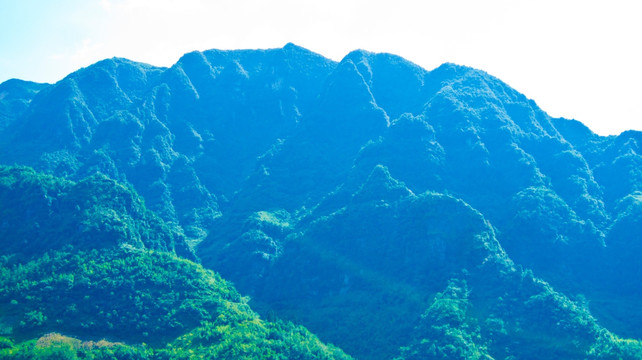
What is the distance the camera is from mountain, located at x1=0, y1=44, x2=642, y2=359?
4173 inches

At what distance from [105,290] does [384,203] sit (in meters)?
61.0

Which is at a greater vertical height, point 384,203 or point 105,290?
point 384,203

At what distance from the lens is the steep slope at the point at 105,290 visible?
298 feet

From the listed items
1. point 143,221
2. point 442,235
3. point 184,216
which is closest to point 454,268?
point 442,235

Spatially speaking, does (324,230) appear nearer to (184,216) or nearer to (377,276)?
(377,276)

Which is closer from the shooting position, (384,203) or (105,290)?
(105,290)

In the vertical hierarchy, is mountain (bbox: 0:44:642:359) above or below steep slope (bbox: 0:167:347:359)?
above

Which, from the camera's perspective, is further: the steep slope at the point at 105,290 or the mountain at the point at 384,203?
the mountain at the point at 384,203

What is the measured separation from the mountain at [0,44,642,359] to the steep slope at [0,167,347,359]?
56.4 inches

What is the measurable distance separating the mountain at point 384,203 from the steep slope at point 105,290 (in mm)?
1433

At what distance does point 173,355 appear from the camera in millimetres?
88125

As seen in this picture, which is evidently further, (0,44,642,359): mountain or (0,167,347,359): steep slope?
(0,44,642,359): mountain

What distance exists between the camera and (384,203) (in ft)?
425

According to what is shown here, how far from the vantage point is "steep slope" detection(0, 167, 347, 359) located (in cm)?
9069
